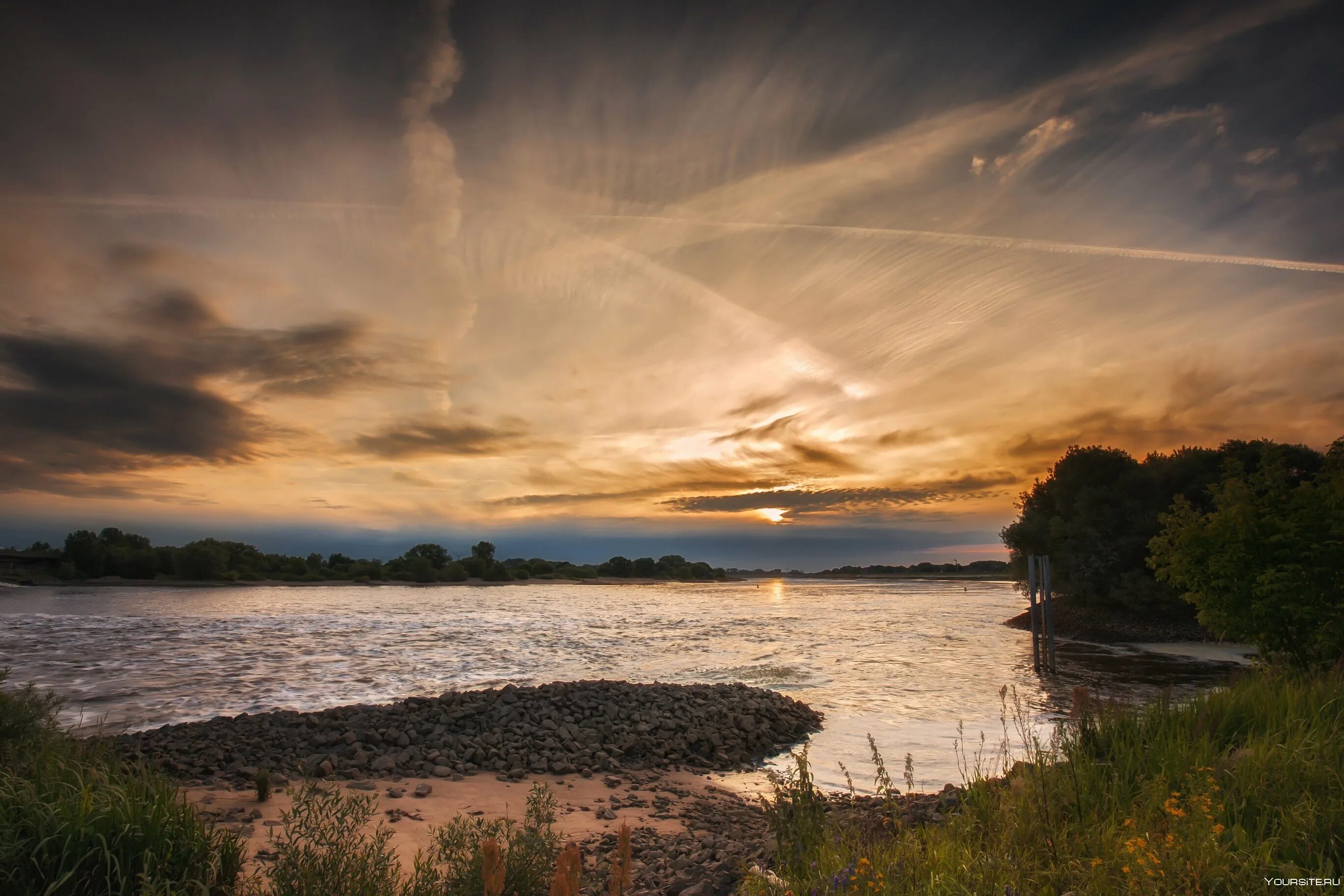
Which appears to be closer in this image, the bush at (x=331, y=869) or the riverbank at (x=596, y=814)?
the bush at (x=331, y=869)

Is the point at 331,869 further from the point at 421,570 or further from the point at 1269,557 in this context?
the point at 421,570

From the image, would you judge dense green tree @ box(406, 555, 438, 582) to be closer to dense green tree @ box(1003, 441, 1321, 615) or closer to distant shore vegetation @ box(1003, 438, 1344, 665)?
dense green tree @ box(1003, 441, 1321, 615)

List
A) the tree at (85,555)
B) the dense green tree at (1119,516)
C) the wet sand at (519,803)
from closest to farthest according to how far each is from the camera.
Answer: the wet sand at (519,803), the dense green tree at (1119,516), the tree at (85,555)

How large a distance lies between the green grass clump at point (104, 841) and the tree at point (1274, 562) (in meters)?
15.3

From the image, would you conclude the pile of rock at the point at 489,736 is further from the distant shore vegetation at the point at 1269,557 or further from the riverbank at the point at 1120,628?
the riverbank at the point at 1120,628

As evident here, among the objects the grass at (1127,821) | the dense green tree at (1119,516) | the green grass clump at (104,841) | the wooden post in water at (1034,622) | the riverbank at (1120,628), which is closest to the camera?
the grass at (1127,821)

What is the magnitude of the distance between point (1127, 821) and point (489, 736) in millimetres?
10485

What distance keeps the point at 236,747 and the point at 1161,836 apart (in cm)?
1296

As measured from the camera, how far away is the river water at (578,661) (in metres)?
15.5

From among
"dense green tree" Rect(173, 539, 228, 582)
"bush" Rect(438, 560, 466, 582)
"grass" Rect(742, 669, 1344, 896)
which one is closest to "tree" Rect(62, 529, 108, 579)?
"dense green tree" Rect(173, 539, 228, 582)

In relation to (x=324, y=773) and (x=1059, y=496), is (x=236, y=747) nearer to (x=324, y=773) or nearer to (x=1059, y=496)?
(x=324, y=773)

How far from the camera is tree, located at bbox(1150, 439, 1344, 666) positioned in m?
11.9

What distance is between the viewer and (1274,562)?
41.5 feet

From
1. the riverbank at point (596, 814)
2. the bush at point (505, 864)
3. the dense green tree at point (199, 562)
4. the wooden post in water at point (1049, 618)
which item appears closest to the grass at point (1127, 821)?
the riverbank at point (596, 814)
